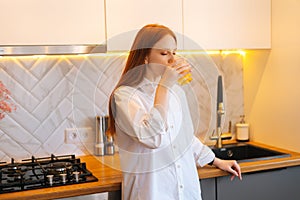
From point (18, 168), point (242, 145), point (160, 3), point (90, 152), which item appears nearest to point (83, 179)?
point (18, 168)

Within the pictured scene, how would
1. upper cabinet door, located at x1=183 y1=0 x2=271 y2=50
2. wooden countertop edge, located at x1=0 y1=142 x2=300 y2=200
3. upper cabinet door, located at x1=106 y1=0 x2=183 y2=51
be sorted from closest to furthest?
1. wooden countertop edge, located at x1=0 y1=142 x2=300 y2=200
2. upper cabinet door, located at x1=106 y1=0 x2=183 y2=51
3. upper cabinet door, located at x1=183 y1=0 x2=271 y2=50

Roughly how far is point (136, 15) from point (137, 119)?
69 cm

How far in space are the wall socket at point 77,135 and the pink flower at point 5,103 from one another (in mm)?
316

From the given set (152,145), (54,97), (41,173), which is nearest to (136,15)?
(54,97)

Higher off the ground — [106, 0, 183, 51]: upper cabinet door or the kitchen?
[106, 0, 183, 51]: upper cabinet door

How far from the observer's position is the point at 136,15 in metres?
1.99

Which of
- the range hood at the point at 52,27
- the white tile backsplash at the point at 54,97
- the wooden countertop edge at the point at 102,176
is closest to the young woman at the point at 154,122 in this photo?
the wooden countertop edge at the point at 102,176

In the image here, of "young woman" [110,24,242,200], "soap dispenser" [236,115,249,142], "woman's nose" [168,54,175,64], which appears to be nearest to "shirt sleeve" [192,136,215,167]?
"young woman" [110,24,242,200]

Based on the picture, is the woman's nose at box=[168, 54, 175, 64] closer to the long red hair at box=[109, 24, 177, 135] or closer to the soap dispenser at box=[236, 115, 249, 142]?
the long red hair at box=[109, 24, 177, 135]

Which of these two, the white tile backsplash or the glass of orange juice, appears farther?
the white tile backsplash

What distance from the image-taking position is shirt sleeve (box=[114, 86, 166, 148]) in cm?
148

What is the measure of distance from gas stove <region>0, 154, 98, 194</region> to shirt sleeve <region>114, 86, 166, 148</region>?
371mm

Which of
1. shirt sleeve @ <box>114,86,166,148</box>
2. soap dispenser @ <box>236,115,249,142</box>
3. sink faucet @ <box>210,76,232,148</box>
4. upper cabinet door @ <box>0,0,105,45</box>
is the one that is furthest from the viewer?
soap dispenser @ <box>236,115,249,142</box>

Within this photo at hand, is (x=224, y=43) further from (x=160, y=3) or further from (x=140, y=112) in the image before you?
(x=140, y=112)
